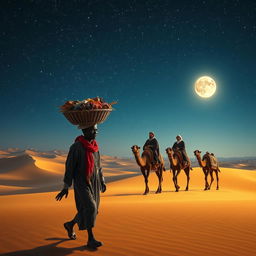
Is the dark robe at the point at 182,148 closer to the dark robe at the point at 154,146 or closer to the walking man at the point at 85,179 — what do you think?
the dark robe at the point at 154,146

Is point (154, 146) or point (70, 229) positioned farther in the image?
point (154, 146)

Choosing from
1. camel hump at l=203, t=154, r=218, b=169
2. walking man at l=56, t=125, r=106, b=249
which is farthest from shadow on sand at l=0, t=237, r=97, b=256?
camel hump at l=203, t=154, r=218, b=169

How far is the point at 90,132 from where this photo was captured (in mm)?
5461

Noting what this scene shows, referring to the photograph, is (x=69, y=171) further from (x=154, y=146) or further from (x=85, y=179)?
(x=154, y=146)

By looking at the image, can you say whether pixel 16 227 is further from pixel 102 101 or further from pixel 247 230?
pixel 247 230

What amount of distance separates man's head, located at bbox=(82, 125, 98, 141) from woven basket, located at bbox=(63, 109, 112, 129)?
0.23 feet

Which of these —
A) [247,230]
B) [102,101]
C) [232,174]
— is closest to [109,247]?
[102,101]

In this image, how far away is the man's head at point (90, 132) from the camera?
5449mm

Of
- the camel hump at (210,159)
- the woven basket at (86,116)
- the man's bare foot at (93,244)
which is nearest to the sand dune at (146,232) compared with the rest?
the man's bare foot at (93,244)

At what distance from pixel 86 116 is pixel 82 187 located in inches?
48.8

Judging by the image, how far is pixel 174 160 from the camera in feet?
54.5

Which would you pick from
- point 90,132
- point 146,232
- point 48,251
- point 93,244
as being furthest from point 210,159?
point 48,251

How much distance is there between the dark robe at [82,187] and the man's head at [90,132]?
0.60ft

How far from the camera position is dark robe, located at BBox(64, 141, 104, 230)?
520 centimetres
